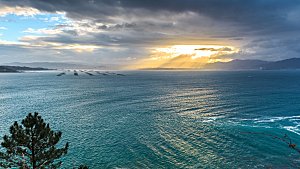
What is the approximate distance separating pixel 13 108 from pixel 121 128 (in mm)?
61399

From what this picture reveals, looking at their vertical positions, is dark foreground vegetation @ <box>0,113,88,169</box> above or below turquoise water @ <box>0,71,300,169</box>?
above

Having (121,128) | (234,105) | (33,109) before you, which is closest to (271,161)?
(121,128)

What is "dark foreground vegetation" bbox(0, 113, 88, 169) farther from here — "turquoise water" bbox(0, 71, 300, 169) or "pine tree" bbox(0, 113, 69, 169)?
"turquoise water" bbox(0, 71, 300, 169)

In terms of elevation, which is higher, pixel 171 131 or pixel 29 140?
pixel 29 140

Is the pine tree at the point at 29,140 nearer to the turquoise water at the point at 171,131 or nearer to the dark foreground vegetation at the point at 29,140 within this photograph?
the dark foreground vegetation at the point at 29,140

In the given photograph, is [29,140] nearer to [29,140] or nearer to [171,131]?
[29,140]

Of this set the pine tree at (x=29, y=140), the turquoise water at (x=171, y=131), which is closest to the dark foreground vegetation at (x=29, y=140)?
the pine tree at (x=29, y=140)

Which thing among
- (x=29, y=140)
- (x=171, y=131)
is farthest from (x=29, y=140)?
(x=171, y=131)

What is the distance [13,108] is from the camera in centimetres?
10094

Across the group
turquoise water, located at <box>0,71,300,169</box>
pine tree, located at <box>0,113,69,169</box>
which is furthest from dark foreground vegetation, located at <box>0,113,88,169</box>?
turquoise water, located at <box>0,71,300,169</box>

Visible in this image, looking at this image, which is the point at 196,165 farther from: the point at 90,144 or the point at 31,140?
the point at 31,140

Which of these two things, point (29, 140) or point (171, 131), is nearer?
point (29, 140)

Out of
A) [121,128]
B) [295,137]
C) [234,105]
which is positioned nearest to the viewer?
[295,137]

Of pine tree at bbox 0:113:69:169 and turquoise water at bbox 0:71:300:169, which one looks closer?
pine tree at bbox 0:113:69:169
